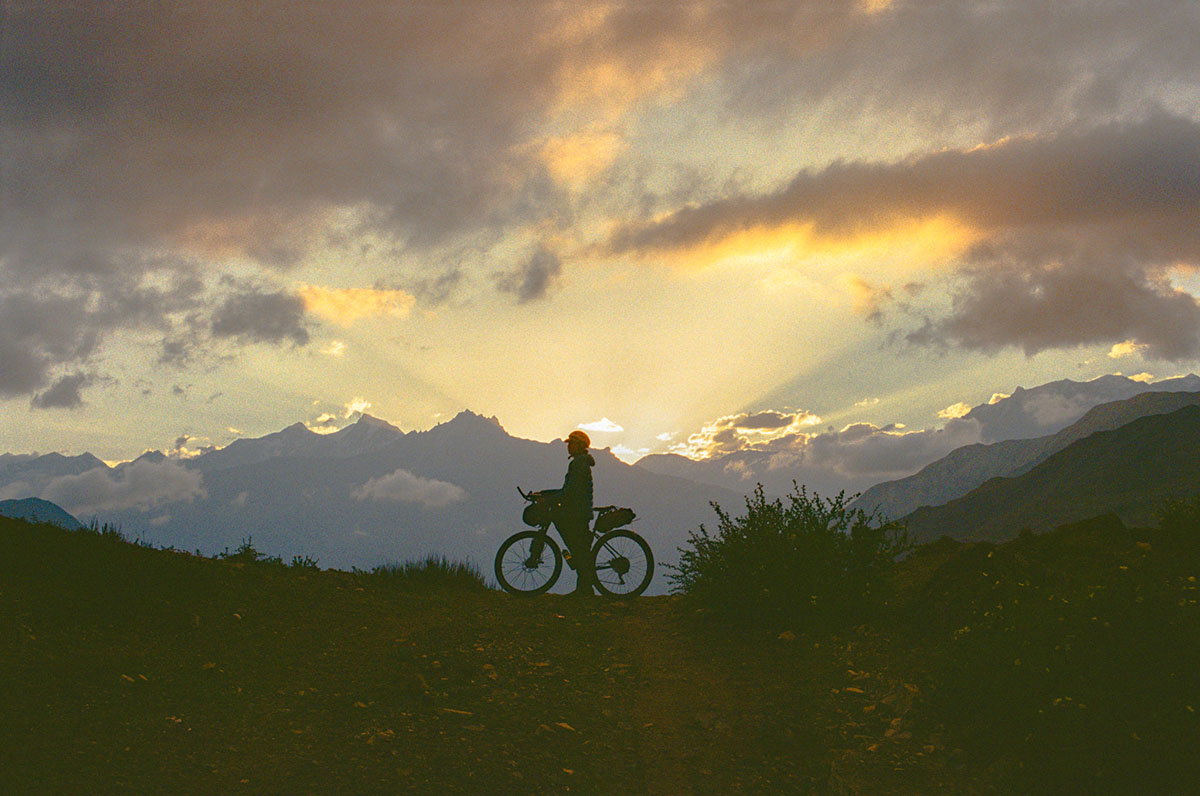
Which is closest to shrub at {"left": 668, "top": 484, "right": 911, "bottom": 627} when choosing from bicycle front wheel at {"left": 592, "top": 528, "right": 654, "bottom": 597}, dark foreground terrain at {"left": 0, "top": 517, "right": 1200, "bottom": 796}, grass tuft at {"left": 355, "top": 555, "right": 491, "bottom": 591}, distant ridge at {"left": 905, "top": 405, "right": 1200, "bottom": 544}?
dark foreground terrain at {"left": 0, "top": 517, "right": 1200, "bottom": 796}

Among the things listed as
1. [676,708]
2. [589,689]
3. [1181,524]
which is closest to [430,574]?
[589,689]

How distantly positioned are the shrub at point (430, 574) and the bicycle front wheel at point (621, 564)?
2228 mm

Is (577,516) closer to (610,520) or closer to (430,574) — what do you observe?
(610,520)

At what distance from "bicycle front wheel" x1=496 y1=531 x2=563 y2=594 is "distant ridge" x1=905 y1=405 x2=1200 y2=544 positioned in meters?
77.8

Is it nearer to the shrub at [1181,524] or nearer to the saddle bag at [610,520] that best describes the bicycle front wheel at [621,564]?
the saddle bag at [610,520]

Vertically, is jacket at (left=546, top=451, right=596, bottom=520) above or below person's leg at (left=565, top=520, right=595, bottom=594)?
above

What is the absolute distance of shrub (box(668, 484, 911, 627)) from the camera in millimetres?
8789

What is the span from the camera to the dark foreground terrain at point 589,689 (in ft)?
17.7

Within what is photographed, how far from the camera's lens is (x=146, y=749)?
5637 mm

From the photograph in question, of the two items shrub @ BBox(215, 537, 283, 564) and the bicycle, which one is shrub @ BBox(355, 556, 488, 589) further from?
shrub @ BBox(215, 537, 283, 564)

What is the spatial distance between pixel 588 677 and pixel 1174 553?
7.37 meters

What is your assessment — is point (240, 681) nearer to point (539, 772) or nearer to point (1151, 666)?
point (539, 772)

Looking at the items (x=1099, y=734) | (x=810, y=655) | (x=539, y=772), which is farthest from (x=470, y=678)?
(x=1099, y=734)

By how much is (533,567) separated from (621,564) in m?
1.46
